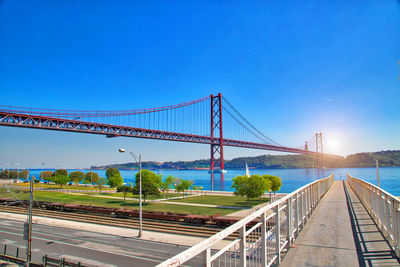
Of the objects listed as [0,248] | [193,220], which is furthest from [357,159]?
[0,248]

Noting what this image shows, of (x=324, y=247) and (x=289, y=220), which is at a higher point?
(x=289, y=220)

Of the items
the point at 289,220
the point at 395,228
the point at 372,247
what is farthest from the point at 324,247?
the point at 395,228

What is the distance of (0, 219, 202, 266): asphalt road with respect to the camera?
14398 millimetres

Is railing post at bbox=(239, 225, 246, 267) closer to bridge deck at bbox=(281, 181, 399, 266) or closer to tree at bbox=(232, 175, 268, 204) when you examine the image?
bridge deck at bbox=(281, 181, 399, 266)

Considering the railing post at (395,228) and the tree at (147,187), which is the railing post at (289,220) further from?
the tree at (147,187)

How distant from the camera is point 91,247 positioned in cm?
1716

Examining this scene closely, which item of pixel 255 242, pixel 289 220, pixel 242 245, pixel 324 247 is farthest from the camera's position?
pixel 289 220

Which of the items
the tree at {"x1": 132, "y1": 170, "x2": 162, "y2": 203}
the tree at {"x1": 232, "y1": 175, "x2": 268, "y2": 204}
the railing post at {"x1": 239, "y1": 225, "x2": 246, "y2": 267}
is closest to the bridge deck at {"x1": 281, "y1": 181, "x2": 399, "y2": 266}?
the railing post at {"x1": 239, "y1": 225, "x2": 246, "y2": 267}

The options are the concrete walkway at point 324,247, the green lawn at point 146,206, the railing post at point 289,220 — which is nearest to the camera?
the concrete walkway at point 324,247

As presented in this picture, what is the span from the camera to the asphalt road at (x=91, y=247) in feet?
47.2

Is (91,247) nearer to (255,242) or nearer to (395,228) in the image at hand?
(255,242)

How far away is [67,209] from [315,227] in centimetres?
3197

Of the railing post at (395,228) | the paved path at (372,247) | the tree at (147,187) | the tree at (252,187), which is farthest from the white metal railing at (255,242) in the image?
the tree at (147,187)

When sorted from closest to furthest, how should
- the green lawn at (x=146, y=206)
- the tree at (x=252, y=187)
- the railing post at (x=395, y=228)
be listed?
the railing post at (x=395, y=228) < the green lawn at (x=146, y=206) < the tree at (x=252, y=187)
